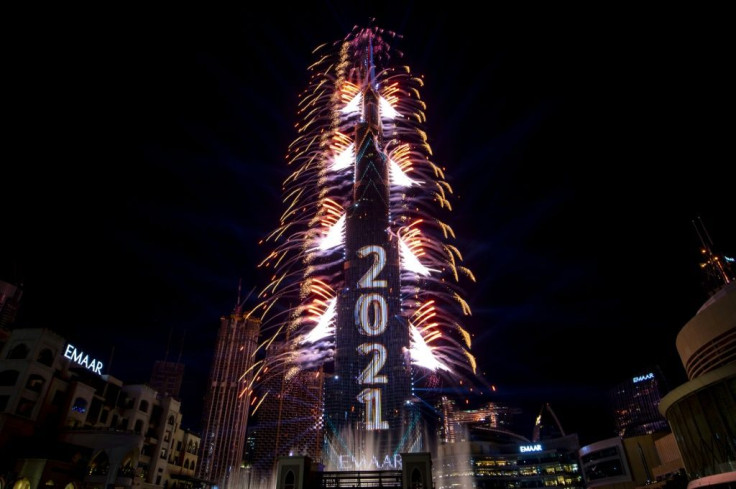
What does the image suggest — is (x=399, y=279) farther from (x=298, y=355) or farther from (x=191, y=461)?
(x=191, y=461)

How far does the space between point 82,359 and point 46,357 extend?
765 cm

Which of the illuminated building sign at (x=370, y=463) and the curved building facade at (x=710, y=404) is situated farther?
the illuminated building sign at (x=370, y=463)

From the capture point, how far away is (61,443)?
169 feet

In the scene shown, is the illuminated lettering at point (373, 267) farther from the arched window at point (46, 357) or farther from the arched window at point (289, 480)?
the arched window at point (289, 480)

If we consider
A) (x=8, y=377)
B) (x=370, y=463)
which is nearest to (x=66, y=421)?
(x=8, y=377)

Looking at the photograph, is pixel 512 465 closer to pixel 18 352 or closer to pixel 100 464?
pixel 100 464

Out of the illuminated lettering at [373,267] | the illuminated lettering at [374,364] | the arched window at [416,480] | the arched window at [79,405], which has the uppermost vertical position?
the illuminated lettering at [373,267]

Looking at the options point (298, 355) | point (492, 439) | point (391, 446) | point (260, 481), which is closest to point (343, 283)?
point (298, 355)

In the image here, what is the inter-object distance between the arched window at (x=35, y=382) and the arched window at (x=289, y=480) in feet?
112

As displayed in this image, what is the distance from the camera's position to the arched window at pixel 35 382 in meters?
51.5

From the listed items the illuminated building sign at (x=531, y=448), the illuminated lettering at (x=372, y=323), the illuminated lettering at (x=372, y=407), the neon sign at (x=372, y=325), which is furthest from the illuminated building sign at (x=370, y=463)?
the illuminated building sign at (x=531, y=448)

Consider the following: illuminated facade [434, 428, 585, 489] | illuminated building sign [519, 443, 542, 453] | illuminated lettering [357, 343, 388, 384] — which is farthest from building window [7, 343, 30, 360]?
illuminated building sign [519, 443, 542, 453]

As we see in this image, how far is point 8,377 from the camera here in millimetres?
50625

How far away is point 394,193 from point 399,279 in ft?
51.6
